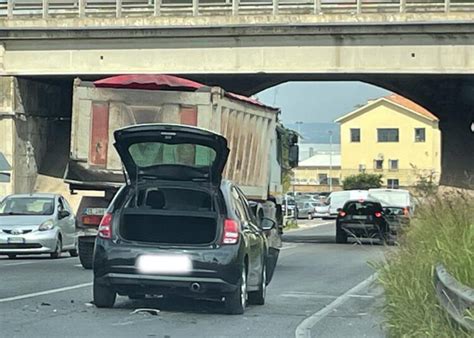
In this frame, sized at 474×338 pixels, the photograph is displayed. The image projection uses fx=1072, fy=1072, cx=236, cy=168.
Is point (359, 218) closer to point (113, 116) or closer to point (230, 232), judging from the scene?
point (113, 116)

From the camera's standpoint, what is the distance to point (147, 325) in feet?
37.7

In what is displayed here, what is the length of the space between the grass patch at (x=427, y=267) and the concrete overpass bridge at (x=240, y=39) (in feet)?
69.6

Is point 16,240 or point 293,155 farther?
point 293,155

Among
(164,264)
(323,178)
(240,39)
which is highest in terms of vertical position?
(240,39)

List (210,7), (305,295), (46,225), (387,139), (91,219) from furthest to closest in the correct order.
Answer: (387,139) < (210,7) < (46,225) < (91,219) < (305,295)

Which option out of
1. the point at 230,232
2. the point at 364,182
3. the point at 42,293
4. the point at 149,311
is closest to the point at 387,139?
the point at 364,182

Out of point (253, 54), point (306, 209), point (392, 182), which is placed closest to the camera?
point (253, 54)

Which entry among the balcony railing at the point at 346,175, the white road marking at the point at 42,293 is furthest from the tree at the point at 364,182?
the white road marking at the point at 42,293

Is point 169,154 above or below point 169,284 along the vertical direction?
above

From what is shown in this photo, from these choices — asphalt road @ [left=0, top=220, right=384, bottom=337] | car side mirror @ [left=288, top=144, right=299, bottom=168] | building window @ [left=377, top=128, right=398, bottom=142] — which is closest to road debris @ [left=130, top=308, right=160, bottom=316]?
asphalt road @ [left=0, top=220, right=384, bottom=337]

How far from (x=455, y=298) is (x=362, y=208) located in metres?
29.4

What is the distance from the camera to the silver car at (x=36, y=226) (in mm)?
23391

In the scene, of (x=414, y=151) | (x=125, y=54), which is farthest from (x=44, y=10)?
(x=414, y=151)

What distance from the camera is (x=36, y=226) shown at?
23609 mm
